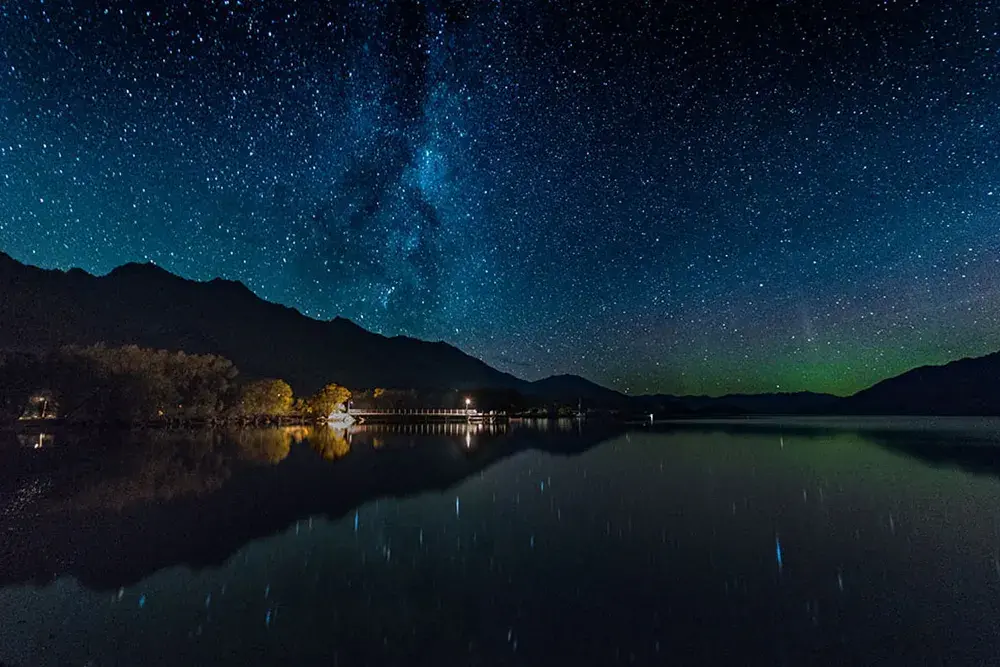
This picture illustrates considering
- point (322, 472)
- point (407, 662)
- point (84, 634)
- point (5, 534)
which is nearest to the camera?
point (407, 662)

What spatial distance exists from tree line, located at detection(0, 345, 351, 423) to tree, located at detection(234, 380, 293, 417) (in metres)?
12.7

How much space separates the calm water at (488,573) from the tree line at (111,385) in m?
65.7

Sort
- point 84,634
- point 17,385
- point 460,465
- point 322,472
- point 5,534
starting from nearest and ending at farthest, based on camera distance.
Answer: point 84,634
point 5,534
point 322,472
point 460,465
point 17,385

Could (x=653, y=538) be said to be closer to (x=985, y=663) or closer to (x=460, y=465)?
(x=985, y=663)

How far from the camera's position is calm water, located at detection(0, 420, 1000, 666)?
962 cm

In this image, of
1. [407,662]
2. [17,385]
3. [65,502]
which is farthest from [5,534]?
[17,385]

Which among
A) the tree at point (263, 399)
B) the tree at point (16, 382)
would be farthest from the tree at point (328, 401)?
the tree at point (16, 382)

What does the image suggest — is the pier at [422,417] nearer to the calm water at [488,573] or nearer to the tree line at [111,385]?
the tree line at [111,385]

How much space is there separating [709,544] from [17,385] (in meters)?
99.8

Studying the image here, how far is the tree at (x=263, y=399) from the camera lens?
12276cm

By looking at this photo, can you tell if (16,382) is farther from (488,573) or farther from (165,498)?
(488,573)

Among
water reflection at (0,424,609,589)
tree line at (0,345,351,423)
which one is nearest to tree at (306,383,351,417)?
tree line at (0,345,351,423)

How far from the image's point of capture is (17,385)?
80062 mm

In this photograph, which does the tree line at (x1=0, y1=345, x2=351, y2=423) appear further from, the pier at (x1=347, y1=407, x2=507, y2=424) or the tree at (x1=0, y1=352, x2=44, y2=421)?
the pier at (x1=347, y1=407, x2=507, y2=424)
